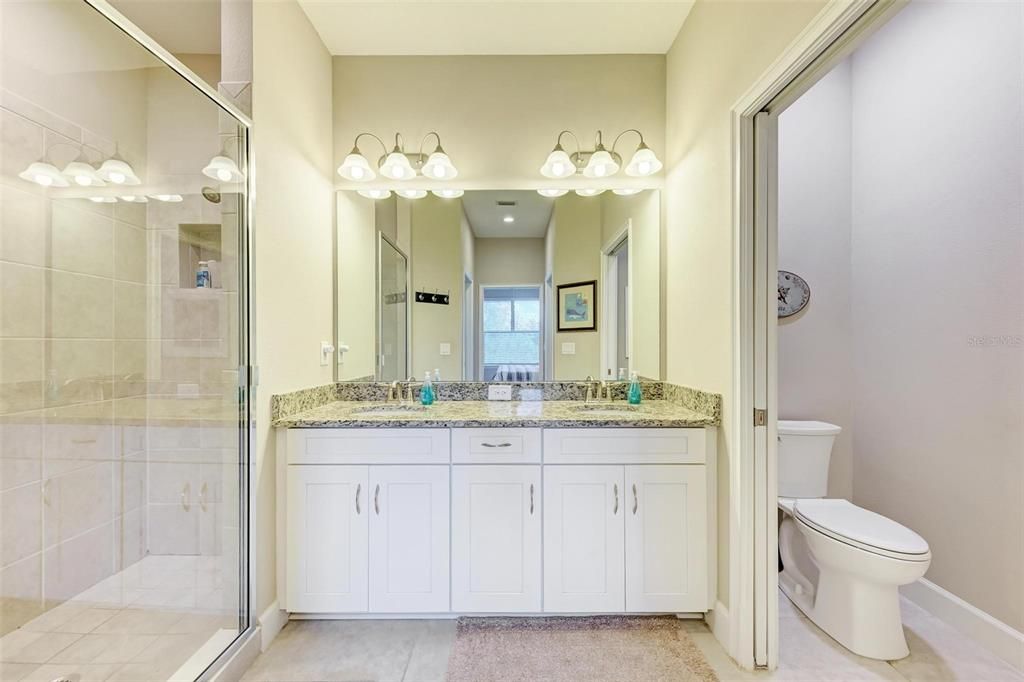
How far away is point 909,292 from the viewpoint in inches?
76.6

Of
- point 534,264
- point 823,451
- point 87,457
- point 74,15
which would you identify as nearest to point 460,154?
point 534,264

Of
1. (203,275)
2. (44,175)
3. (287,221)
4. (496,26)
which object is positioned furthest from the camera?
(496,26)

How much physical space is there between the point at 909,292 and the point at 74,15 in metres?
3.37

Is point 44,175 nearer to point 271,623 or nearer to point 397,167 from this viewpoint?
point 397,167

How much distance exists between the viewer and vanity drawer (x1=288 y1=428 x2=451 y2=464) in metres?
1.71

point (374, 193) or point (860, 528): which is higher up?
point (374, 193)

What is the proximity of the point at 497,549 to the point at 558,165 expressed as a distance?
5.73 ft

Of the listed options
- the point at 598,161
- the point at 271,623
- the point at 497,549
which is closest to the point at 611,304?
the point at 598,161

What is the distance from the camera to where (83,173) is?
150cm

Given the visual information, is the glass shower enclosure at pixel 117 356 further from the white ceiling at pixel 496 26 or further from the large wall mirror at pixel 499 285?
the white ceiling at pixel 496 26

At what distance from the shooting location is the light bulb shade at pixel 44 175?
133 cm

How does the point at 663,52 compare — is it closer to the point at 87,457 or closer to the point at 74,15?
the point at 74,15

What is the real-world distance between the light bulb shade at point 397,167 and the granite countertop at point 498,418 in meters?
1.16

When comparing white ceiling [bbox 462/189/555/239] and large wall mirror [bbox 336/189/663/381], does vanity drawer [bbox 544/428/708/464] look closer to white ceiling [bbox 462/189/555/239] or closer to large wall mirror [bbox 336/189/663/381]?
large wall mirror [bbox 336/189/663/381]
